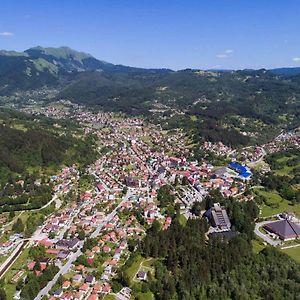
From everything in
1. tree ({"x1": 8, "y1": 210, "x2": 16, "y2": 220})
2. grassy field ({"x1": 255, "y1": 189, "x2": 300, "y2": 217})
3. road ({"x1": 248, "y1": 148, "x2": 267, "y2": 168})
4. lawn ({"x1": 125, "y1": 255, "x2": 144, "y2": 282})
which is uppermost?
lawn ({"x1": 125, "y1": 255, "x2": 144, "y2": 282})

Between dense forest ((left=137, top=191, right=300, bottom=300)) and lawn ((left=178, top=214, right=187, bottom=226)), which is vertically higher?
dense forest ((left=137, top=191, right=300, bottom=300))

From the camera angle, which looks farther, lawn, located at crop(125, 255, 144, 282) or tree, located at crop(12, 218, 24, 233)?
tree, located at crop(12, 218, 24, 233)

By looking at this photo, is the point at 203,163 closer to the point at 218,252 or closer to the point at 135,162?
the point at 135,162

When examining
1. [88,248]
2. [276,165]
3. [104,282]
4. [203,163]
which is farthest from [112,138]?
[104,282]

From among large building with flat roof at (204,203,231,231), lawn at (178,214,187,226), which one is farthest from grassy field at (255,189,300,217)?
lawn at (178,214,187,226)

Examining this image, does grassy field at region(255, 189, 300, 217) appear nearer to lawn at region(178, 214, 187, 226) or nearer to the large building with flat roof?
the large building with flat roof

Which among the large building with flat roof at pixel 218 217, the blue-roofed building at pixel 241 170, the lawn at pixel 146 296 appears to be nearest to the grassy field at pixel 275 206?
the large building with flat roof at pixel 218 217

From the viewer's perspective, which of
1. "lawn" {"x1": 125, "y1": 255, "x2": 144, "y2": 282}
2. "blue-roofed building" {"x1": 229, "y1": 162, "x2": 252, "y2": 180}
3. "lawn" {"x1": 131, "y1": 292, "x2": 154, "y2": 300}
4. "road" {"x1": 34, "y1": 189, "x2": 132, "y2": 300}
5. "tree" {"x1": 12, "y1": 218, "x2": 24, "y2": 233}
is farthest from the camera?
"blue-roofed building" {"x1": 229, "y1": 162, "x2": 252, "y2": 180}
